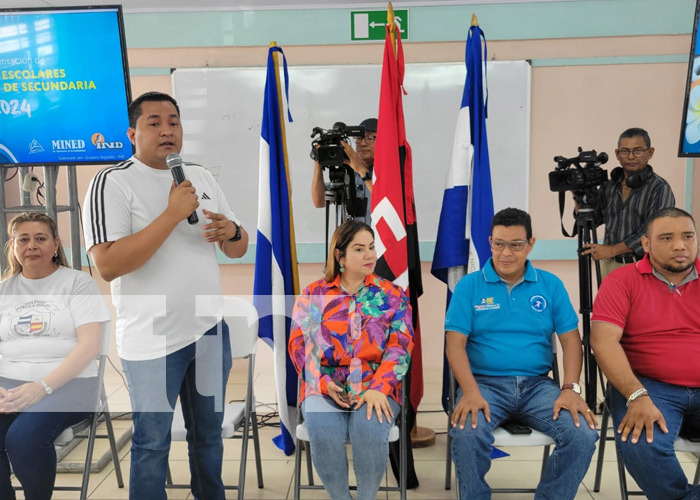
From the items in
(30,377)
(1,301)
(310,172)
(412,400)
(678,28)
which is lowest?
(412,400)

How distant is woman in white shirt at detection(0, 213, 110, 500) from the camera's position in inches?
90.0

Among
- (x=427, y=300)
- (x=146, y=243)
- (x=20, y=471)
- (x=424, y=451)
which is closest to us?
(x=146, y=243)

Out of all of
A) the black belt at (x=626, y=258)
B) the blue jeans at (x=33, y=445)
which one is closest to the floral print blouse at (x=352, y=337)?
the blue jeans at (x=33, y=445)

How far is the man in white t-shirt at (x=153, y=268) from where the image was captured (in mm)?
1793

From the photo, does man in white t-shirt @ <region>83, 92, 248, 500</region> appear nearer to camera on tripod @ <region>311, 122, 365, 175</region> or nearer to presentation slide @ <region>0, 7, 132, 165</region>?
camera on tripod @ <region>311, 122, 365, 175</region>

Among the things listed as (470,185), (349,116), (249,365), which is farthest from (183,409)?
(349,116)

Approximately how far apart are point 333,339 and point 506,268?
72 cm

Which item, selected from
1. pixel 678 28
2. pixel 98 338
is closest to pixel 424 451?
pixel 98 338

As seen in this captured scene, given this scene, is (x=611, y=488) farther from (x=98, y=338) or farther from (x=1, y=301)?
(x=1, y=301)

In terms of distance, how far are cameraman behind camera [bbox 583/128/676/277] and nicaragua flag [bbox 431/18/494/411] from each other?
879 mm

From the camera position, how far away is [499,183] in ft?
13.2

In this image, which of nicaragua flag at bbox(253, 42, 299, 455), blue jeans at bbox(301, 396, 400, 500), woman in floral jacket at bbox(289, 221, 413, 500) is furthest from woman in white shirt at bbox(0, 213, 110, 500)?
blue jeans at bbox(301, 396, 400, 500)

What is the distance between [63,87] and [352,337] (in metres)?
1.81

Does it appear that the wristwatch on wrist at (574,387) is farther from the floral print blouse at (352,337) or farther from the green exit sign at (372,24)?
the green exit sign at (372,24)
